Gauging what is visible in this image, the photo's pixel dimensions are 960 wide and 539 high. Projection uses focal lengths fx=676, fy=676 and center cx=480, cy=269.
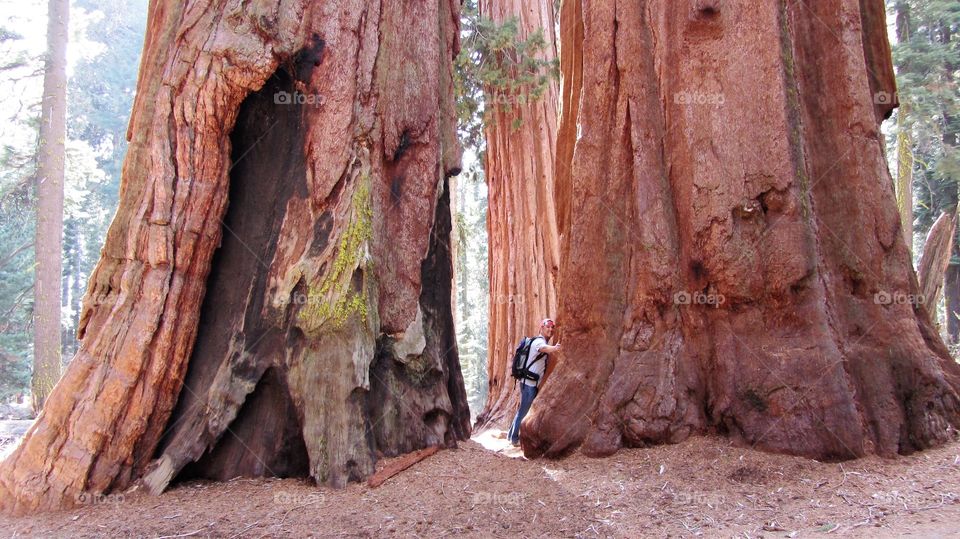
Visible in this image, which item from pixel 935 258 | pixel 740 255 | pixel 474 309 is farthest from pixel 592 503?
pixel 474 309

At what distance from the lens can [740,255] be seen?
513 centimetres

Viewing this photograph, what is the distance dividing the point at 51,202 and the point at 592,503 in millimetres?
14253

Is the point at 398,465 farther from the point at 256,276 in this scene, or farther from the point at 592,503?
the point at 256,276

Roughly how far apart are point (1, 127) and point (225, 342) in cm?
2106

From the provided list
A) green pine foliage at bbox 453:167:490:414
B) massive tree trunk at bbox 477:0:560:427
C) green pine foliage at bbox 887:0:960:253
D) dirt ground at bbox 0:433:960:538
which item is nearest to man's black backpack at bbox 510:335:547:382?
massive tree trunk at bbox 477:0:560:427

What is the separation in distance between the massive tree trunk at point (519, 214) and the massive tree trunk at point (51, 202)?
363 inches

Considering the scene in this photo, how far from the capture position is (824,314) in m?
4.83

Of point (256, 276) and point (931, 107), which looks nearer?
point (256, 276)

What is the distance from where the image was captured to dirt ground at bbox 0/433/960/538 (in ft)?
12.0

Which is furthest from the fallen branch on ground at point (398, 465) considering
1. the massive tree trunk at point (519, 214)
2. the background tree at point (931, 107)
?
the background tree at point (931, 107)

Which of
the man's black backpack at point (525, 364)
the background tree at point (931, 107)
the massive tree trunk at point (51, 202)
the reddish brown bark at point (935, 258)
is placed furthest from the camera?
the background tree at point (931, 107)

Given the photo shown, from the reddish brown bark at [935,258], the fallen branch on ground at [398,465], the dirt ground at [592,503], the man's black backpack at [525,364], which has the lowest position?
the dirt ground at [592,503]

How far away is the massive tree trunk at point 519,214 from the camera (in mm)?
10680

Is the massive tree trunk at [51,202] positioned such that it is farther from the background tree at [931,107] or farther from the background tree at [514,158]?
the background tree at [931,107]
